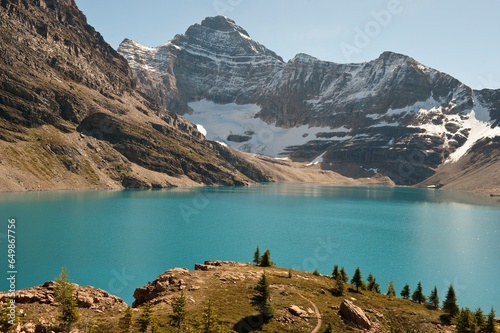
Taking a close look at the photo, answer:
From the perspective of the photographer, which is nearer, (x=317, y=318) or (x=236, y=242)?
(x=317, y=318)

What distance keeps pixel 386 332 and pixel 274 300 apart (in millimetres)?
11280

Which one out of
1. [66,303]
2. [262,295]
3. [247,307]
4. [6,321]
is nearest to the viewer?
[6,321]

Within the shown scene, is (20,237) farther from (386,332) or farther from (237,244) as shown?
(386,332)

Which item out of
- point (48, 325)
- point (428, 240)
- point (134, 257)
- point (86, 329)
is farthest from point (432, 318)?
point (428, 240)

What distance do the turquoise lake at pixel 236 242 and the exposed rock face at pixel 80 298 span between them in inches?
733

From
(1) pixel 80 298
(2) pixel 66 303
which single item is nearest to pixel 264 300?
(1) pixel 80 298

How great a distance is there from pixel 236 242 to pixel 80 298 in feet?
202

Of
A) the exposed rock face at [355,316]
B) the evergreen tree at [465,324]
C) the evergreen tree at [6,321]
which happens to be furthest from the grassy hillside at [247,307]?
the evergreen tree at [465,324]

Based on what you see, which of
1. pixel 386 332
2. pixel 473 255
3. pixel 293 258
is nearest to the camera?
pixel 386 332

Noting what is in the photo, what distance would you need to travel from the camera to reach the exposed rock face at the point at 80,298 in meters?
33.2

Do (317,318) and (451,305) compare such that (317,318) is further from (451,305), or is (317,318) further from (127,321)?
(127,321)

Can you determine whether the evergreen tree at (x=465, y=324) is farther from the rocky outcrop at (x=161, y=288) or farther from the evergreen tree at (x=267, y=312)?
the rocky outcrop at (x=161, y=288)

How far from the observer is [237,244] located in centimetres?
9312

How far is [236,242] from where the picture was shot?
313 feet
